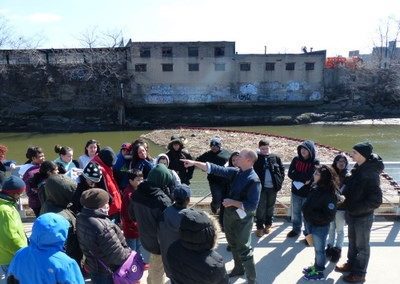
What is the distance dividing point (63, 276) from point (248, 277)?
2.29m

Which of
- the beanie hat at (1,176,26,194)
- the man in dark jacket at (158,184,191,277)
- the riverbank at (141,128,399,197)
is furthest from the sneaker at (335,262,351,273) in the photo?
the riverbank at (141,128,399,197)

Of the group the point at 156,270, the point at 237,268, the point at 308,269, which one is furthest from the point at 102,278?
the point at 308,269

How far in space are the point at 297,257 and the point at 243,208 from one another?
1592 mm

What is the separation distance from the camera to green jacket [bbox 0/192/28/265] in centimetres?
366

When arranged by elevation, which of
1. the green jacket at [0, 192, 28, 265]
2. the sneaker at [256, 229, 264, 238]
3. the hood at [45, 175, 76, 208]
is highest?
the hood at [45, 175, 76, 208]

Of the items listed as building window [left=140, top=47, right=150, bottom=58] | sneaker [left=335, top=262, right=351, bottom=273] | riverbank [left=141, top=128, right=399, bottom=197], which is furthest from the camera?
building window [left=140, top=47, right=150, bottom=58]

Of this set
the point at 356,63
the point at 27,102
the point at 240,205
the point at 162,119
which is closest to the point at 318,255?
the point at 240,205

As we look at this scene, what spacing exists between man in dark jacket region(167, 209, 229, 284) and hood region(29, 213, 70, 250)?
84 cm

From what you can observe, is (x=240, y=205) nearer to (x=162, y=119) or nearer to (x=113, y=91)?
(x=162, y=119)

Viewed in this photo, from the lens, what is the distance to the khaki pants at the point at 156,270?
4082 millimetres

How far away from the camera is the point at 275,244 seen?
5.60 meters

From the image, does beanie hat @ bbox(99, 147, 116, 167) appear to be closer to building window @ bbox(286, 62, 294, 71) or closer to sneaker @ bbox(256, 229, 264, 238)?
sneaker @ bbox(256, 229, 264, 238)

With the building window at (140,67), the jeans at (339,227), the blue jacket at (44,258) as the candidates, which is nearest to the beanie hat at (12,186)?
the blue jacket at (44,258)

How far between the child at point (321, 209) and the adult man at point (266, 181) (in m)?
1.21
